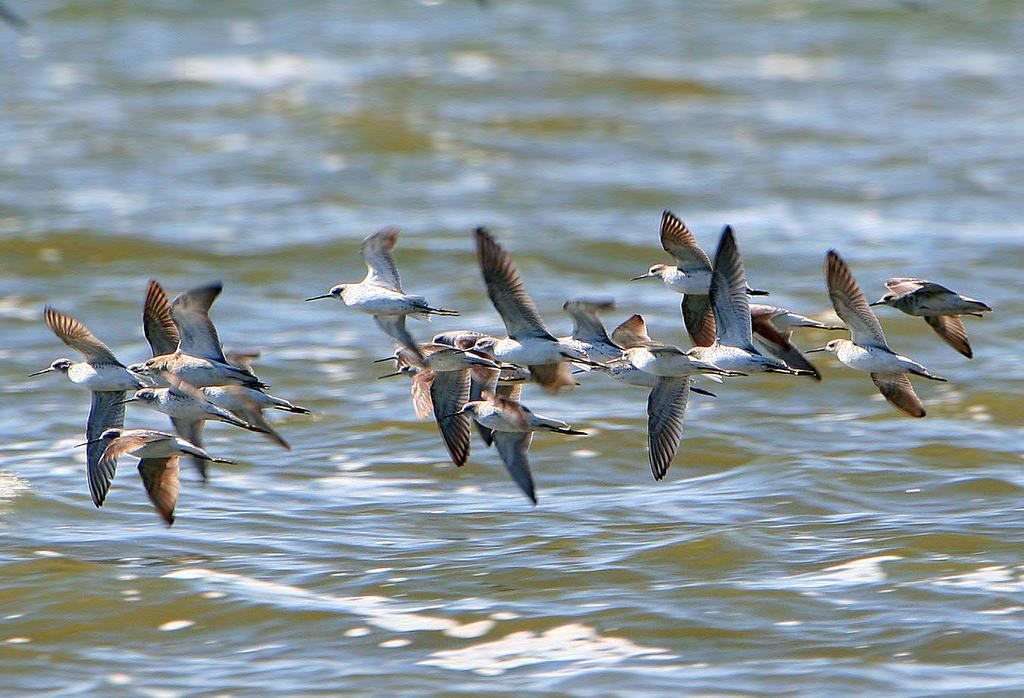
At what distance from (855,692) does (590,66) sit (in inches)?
773

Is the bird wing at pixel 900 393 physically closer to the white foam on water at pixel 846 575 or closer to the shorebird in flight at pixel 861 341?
the shorebird in flight at pixel 861 341

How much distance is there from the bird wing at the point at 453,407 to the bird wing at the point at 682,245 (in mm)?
1359

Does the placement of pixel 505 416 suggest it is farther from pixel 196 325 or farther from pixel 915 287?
pixel 915 287

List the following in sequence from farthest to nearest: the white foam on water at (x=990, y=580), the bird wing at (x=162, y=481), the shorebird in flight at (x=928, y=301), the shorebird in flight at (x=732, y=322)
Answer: the white foam on water at (x=990, y=580) → the bird wing at (x=162, y=481) → the shorebird in flight at (x=928, y=301) → the shorebird in flight at (x=732, y=322)

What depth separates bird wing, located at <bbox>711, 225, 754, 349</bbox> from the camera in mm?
8461

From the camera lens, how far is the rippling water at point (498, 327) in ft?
30.7

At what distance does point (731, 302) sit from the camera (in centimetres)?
857

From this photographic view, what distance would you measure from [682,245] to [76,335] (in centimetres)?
326

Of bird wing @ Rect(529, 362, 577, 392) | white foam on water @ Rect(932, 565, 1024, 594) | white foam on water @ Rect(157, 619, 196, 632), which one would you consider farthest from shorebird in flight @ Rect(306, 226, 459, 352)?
white foam on water @ Rect(932, 565, 1024, 594)

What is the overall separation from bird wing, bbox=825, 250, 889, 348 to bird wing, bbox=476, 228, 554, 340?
1.46 meters

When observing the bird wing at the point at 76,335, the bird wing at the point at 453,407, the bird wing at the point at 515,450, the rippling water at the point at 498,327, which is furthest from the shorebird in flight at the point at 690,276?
the bird wing at the point at 76,335

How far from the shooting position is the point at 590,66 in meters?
27.2

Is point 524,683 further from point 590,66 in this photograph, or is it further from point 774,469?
point 590,66

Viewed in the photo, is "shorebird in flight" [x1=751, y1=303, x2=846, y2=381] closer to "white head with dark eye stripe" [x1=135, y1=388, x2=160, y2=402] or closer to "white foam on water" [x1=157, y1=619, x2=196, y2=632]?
"white head with dark eye stripe" [x1=135, y1=388, x2=160, y2=402]
